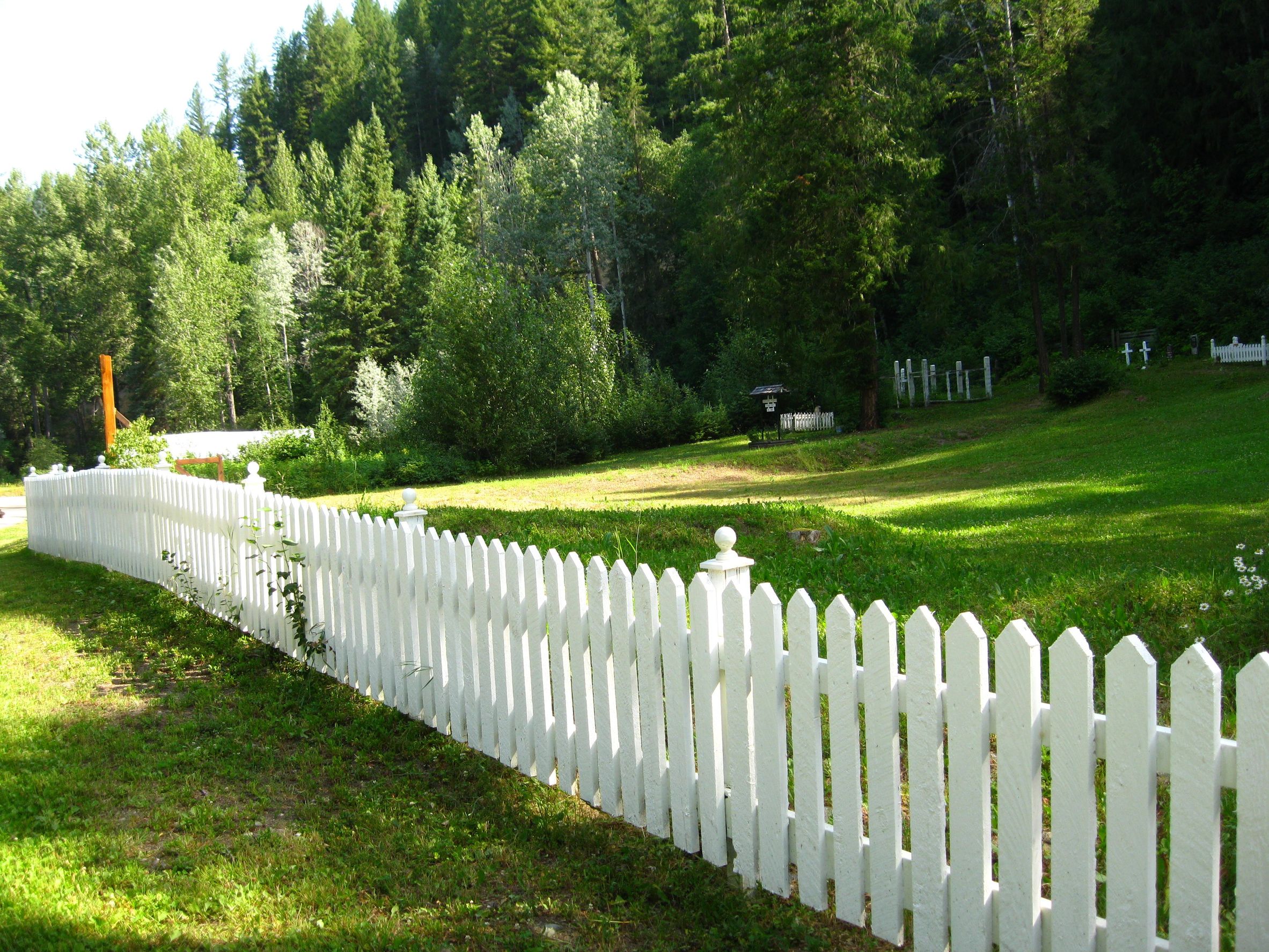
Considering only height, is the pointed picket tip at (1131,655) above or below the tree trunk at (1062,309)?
below

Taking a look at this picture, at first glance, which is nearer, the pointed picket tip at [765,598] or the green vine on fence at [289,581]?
the pointed picket tip at [765,598]

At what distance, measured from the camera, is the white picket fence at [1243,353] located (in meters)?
24.7

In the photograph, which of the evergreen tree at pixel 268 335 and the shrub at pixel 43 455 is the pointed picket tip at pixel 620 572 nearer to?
the shrub at pixel 43 455

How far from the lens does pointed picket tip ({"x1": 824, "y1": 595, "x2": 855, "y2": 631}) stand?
9.20 ft

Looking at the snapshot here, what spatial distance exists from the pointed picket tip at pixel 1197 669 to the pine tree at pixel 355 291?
161ft

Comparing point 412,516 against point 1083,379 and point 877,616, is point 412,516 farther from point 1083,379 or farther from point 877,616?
point 1083,379

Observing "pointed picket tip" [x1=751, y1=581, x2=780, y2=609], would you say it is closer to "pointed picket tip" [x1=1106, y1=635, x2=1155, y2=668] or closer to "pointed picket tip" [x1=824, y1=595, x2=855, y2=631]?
"pointed picket tip" [x1=824, y1=595, x2=855, y2=631]

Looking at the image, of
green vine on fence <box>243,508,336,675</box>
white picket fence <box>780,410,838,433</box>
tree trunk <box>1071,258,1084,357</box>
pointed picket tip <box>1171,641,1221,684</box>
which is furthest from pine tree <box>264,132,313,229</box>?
pointed picket tip <box>1171,641,1221,684</box>

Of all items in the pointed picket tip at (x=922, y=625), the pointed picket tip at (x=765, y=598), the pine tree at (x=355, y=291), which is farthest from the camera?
the pine tree at (x=355, y=291)

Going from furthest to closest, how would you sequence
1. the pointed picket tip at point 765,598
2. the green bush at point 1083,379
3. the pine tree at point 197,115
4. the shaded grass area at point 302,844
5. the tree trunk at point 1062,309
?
the pine tree at point 197,115 → the tree trunk at point 1062,309 → the green bush at point 1083,379 → the shaded grass area at point 302,844 → the pointed picket tip at point 765,598

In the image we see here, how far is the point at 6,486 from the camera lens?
34.0 metres

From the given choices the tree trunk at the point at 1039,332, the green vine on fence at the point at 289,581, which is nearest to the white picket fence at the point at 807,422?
the tree trunk at the point at 1039,332

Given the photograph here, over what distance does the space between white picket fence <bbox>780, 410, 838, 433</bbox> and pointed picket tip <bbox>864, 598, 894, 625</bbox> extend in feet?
79.1

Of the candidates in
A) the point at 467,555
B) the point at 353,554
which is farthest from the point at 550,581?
the point at 353,554
